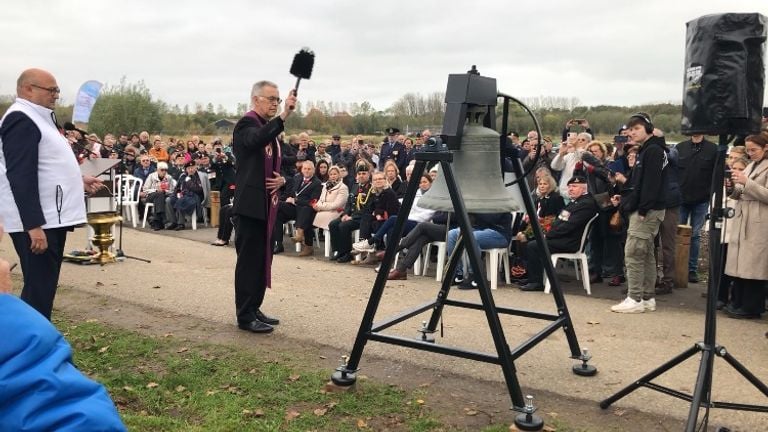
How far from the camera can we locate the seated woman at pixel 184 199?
13758mm

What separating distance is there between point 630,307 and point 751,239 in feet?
4.34

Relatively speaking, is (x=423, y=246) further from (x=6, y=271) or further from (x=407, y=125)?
(x=407, y=125)

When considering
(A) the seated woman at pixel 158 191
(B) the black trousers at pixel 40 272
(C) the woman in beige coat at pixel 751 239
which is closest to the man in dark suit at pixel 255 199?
(B) the black trousers at pixel 40 272

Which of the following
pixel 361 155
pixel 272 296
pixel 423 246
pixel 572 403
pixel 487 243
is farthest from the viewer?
pixel 361 155

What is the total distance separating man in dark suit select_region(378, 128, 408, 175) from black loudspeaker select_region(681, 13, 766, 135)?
997 cm

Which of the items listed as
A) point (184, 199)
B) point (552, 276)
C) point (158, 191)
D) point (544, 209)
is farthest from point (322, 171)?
point (552, 276)

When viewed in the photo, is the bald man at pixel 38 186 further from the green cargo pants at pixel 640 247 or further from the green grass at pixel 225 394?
the green cargo pants at pixel 640 247

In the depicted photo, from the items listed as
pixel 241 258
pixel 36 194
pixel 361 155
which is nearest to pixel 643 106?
pixel 361 155

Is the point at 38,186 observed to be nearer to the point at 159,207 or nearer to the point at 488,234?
the point at 488,234

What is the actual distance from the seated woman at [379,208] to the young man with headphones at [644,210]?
3.67 meters

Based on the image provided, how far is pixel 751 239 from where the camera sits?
6.54 m

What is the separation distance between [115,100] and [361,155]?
95.1 ft

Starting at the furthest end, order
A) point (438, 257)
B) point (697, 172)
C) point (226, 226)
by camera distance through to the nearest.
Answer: point (226, 226)
point (438, 257)
point (697, 172)

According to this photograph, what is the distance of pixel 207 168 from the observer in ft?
47.8
